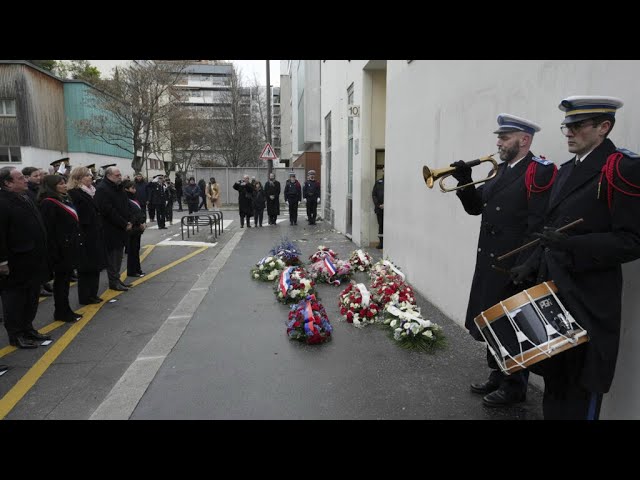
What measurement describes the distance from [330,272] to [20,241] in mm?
4508

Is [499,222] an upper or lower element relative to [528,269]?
upper

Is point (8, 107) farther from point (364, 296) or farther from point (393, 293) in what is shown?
point (393, 293)

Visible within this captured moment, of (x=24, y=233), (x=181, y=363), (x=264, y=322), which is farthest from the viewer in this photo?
(x=264, y=322)

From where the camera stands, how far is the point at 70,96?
3372 cm

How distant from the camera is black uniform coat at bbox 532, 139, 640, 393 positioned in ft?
7.53

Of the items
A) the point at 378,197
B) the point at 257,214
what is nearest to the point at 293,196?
the point at 257,214

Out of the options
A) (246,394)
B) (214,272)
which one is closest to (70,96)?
(214,272)

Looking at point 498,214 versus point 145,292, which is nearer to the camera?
point 498,214

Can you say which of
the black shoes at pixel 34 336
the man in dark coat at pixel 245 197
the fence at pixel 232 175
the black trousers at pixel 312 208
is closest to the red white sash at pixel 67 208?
the black shoes at pixel 34 336

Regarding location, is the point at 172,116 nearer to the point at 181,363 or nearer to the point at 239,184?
the point at 239,184

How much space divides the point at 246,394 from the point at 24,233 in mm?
3164

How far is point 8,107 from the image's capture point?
1162 inches

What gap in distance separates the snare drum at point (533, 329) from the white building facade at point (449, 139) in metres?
0.62

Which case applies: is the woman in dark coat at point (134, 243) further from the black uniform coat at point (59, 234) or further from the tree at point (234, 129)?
the tree at point (234, 129)
